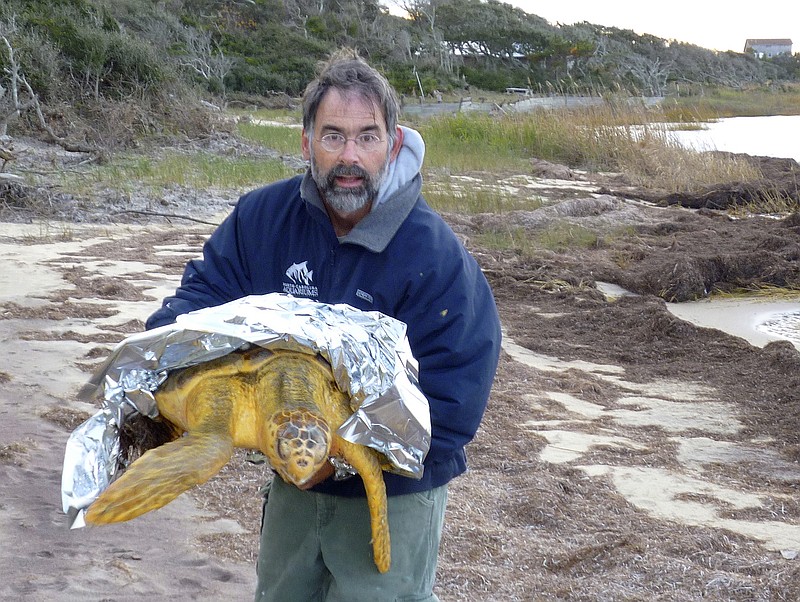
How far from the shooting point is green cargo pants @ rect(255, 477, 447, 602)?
6.67ft

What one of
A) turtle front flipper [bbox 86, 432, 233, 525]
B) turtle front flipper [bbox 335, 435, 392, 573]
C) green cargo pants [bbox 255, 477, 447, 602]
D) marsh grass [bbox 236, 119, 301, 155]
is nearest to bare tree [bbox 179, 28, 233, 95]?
marsh grass [bbox 236, 119, 301, 155]

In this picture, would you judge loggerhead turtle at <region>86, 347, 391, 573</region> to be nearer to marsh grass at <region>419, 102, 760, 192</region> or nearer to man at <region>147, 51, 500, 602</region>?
man at <region>147, 51, 500, 602</region>

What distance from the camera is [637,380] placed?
231 inches

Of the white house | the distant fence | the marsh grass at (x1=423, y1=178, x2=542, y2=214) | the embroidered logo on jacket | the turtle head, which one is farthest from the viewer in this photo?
the white house

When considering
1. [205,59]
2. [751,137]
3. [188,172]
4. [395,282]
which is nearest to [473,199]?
[188,172]

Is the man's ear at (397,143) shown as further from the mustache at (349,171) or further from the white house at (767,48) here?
the white house at (767,48)

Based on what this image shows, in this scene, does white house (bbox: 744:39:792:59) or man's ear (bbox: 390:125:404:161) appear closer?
man's ear (bbox: 390:125:404:161)

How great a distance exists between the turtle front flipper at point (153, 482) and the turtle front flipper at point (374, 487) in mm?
261

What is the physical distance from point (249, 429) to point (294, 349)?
172mm

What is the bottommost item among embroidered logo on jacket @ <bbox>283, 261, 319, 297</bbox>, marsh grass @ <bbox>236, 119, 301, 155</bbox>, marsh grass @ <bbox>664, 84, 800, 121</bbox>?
marsh grass @ <bbox>236, 119, 301, 155</bbox>

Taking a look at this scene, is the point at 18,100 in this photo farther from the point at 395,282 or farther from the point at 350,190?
the point at 395,282

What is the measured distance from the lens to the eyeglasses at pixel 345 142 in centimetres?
212

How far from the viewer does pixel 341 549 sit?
2.07 metres

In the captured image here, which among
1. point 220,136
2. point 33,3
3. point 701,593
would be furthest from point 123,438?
point 33,3
